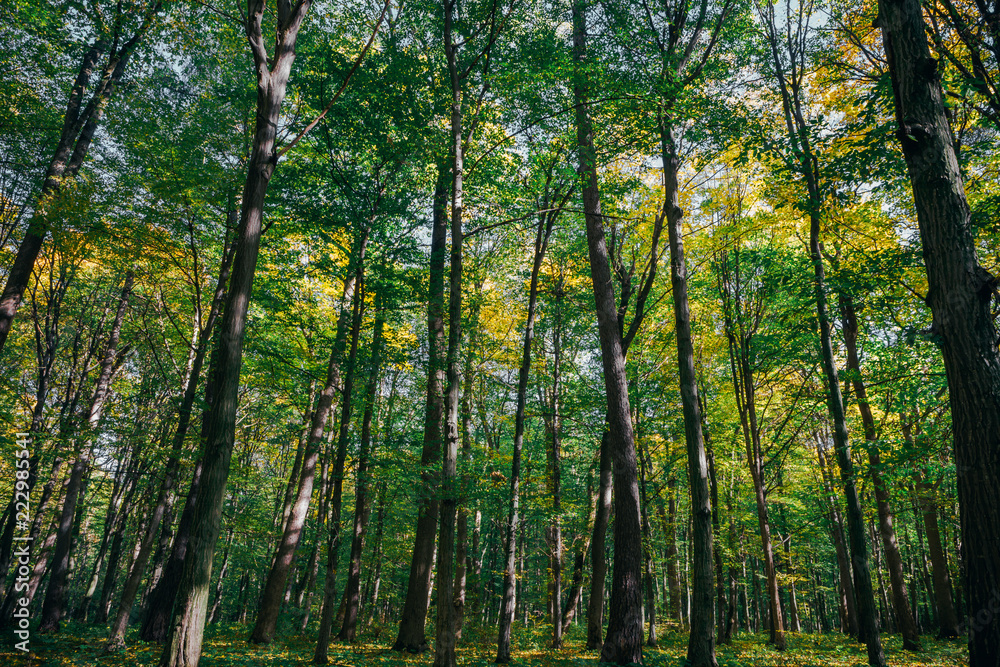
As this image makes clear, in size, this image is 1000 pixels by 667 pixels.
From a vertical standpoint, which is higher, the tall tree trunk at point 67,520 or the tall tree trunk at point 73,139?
the tall tree trunk at point 73,139

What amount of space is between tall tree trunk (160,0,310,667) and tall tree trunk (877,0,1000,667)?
20.9 feet

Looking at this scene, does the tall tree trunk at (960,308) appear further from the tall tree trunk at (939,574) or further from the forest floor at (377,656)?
the tall tree trunk at (939,574)

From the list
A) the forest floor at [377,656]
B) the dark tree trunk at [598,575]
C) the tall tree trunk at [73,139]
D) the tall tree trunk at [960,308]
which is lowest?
the forest floor at [377,656]

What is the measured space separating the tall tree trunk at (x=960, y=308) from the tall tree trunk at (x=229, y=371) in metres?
6.38

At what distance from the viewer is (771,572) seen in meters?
13.1

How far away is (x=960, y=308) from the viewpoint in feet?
12.9

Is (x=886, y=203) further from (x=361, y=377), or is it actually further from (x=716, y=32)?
(x=361, y=377)

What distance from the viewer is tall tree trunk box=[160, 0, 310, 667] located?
4.21m

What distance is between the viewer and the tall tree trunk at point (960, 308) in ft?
11.8

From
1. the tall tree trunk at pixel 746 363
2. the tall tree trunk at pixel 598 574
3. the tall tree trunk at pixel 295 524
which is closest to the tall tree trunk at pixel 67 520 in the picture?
the tall tree trunk at pixel 295 524

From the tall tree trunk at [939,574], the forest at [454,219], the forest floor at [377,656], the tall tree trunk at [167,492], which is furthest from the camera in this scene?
the tall tree trunk at [939,574]

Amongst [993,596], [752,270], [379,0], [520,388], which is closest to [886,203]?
[752,270]

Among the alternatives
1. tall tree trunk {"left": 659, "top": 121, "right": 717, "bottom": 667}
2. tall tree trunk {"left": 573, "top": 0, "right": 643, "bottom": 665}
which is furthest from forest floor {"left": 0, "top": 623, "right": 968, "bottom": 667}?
tall tree trunk {"left": 659, "top": 121, "right": 717, "bottom": 667}

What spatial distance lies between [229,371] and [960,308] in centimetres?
692
